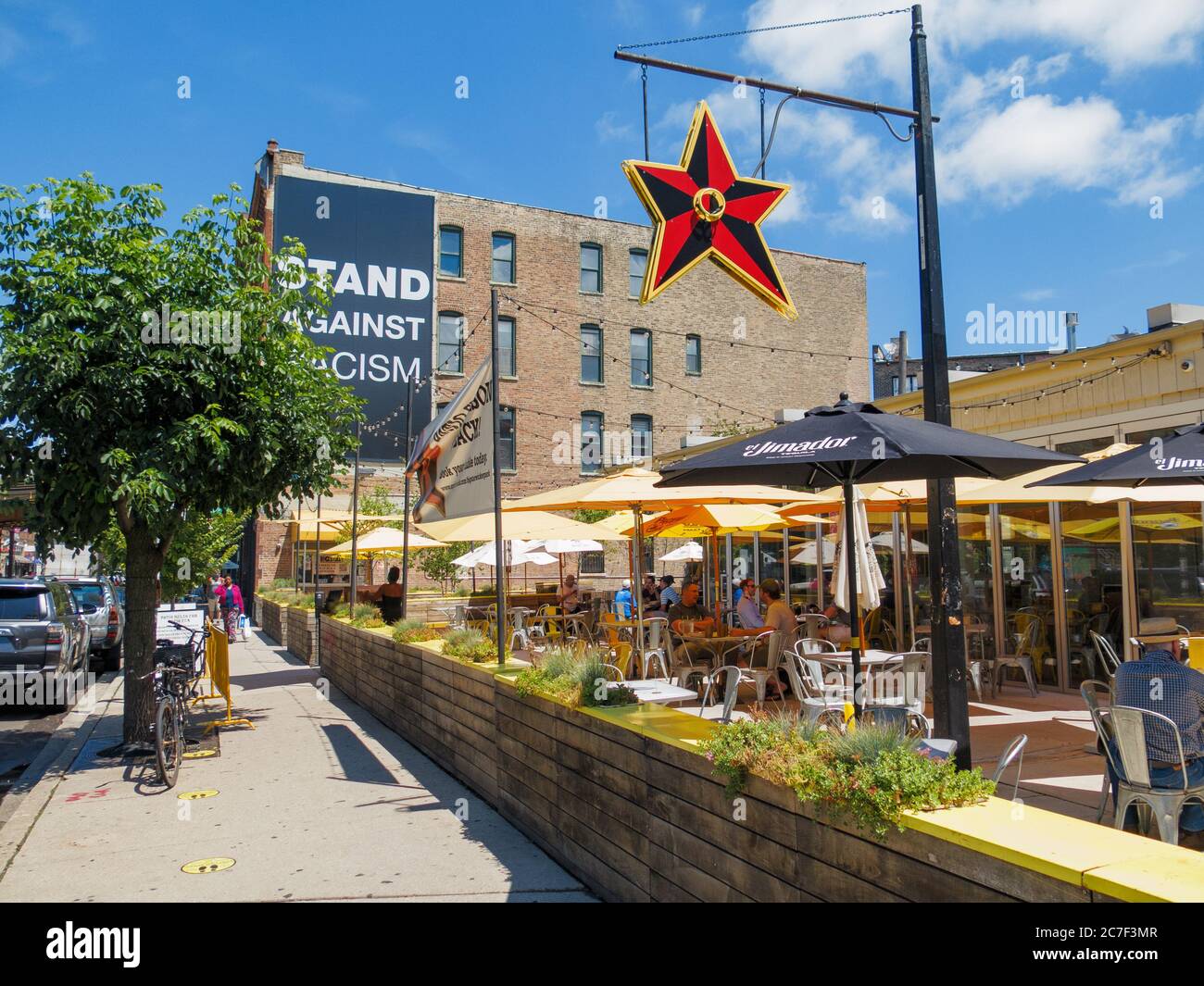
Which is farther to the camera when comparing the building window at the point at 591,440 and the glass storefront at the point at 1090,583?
the building window at the point at 591,440

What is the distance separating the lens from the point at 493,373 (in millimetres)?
7418

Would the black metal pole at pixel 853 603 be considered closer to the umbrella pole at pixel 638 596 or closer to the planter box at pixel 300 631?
the umbrella pole at pixel 638 596

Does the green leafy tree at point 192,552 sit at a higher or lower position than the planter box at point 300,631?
higher

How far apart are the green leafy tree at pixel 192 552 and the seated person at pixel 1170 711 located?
14.6 meters

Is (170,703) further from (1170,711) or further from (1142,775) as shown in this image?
(1170,711)

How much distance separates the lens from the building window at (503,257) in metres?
33.7

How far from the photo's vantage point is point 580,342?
34.5 meters

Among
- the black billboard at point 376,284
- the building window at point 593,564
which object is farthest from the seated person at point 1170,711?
the building window at point 593,564

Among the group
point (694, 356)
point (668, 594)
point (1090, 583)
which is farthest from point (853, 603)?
point (694, 356)

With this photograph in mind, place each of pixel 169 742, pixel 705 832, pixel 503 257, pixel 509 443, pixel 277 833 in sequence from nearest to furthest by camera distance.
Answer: pixel 705 832, pixel 277 833, pixel 169 742, pixel 509 443, pixel 503 257

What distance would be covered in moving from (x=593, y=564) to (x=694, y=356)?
370 inches
